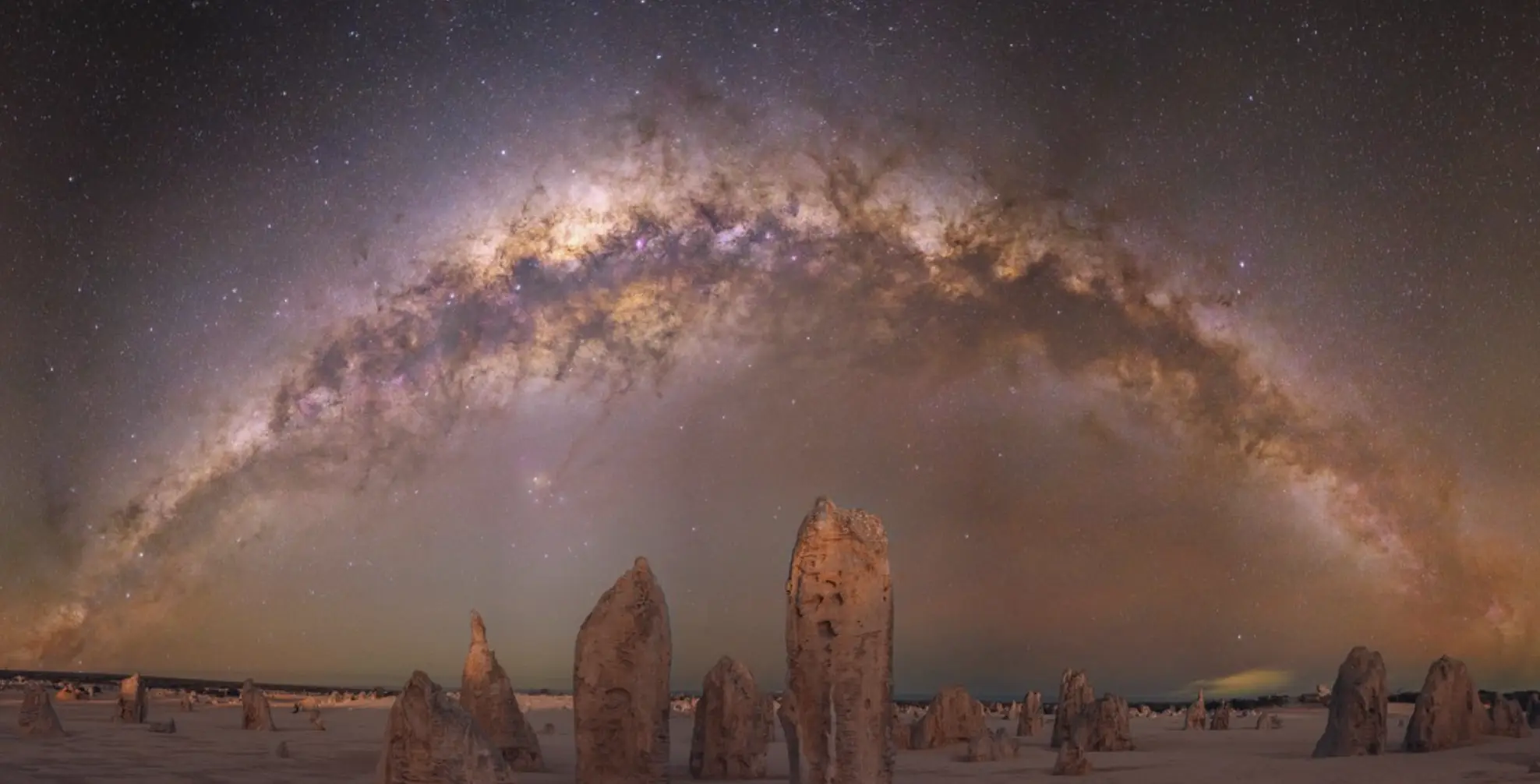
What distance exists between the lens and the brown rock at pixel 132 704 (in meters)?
37.5

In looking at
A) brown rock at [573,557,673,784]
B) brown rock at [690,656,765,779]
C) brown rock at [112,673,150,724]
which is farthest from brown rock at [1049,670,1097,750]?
brown rock at [112,673,150,724]

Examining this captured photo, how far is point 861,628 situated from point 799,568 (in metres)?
1.14

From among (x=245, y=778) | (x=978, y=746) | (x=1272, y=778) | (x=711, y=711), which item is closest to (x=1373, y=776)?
(x=1272, y=778)

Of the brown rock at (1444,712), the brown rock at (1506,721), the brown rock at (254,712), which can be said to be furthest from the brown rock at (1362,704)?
the brown rock at (254,712)

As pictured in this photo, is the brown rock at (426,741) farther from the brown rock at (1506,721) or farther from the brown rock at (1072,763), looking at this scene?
the brown rock at (1506,721)

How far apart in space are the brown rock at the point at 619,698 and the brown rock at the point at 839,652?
419 cm

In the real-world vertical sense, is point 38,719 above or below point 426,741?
below

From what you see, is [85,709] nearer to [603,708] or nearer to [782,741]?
[782,741]

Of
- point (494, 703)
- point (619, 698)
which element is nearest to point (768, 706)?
point (494, 703)

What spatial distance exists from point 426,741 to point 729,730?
10194 mm

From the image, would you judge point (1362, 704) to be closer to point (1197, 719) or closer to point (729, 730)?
point (729, 730)

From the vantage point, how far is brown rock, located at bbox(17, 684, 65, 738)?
28438 millimetres

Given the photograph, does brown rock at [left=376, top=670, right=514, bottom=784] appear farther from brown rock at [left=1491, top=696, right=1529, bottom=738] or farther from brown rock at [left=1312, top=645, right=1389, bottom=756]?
brown rock at [left=1491, top=696, right=1529, bottom=738]

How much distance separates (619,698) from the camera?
19234 mm
